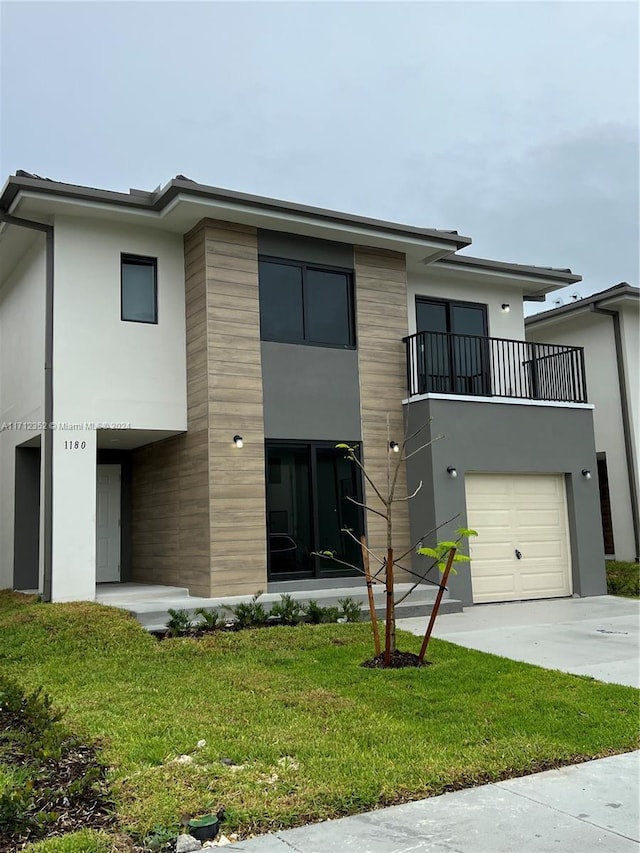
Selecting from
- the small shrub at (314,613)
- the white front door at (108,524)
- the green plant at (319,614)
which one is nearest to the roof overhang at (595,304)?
the green plant at (319,614)

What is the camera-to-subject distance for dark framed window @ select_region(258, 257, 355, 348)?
1113 cm

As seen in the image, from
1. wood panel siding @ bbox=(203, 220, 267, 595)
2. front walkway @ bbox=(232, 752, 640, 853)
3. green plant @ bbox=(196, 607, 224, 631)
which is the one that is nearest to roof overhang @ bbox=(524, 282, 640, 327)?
wood panel siding @ bbox=(203, 220, 267, 595)

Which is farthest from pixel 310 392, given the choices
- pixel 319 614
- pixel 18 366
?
pixel 18 366

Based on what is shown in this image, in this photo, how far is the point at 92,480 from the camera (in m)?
10.2

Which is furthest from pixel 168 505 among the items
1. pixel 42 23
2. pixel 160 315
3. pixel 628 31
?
pixel 628 31

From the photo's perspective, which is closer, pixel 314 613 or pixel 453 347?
pixel 314 613

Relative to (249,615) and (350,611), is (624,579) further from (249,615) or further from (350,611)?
(249,615)

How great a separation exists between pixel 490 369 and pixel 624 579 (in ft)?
14.1

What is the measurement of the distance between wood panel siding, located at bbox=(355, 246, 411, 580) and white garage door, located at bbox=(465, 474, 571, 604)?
113cm

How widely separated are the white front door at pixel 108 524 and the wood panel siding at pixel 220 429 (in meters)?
1.90

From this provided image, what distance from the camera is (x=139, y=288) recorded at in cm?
1102

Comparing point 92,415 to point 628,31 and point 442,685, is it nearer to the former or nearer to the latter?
point 442,685

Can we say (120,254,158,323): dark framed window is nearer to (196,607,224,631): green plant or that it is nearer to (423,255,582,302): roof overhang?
(196,607,224,631): green plant

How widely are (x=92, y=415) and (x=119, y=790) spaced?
711 centimetres
